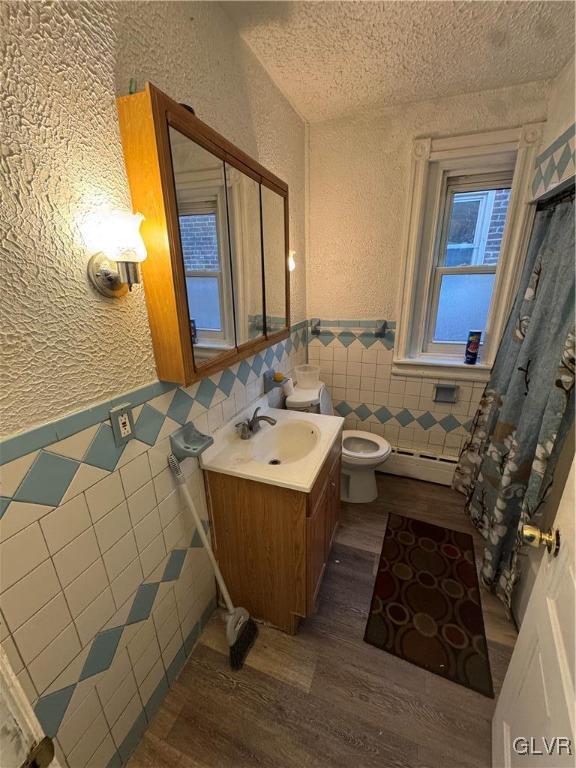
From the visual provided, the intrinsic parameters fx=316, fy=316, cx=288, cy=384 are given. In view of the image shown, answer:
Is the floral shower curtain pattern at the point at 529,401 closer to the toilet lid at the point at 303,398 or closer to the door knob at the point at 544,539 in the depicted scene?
the door knob at the point at 544,539

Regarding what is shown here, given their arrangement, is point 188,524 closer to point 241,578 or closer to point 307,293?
point 241,578

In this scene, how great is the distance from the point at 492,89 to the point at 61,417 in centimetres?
255

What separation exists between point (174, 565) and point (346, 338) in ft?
5.94

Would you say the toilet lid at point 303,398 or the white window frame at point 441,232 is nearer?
the white window frame at point 441,232

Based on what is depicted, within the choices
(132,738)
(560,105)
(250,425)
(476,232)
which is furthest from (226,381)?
(560,105)

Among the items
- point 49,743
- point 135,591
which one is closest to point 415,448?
point 135,591

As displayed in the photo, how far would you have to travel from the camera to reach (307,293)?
7.86ft

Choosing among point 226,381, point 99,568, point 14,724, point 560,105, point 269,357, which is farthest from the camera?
point 269,357

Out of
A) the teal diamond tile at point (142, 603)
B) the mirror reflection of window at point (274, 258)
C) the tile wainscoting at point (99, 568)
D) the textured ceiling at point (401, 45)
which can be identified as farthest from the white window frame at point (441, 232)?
the teal diamond tile at point (142, 603)

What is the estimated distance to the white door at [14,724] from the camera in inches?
17.9

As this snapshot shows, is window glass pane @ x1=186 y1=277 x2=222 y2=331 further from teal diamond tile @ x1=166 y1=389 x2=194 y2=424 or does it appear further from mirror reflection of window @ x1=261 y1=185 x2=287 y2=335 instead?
mirror reflection of window @ x1=261 y1=185 x2=287 y2=335

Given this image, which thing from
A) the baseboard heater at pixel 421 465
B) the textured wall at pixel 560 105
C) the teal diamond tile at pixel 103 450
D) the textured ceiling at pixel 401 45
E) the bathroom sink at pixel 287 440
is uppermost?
the textured ceiling at pixel 401 45

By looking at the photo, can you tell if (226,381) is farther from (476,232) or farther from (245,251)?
(476,232)

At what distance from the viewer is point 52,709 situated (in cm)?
81
